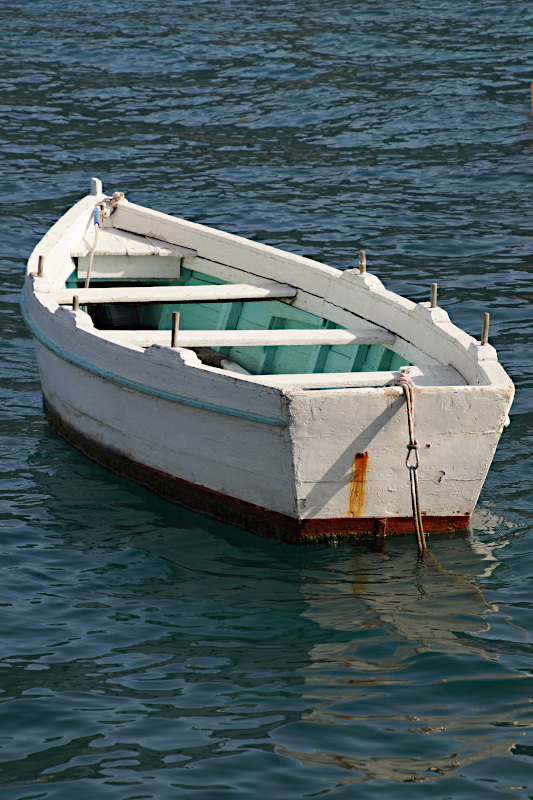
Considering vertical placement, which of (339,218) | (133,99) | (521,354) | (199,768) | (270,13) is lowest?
(199,768)

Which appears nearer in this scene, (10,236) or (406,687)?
(406,687)

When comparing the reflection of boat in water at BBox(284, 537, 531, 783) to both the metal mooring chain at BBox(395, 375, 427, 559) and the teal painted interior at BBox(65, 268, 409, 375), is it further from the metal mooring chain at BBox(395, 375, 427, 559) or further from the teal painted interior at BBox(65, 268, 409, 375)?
the teal painted interior at BBox(65, 268, 409, 375)

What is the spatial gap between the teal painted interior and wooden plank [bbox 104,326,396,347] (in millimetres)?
213

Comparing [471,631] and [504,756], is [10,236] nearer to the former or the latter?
[471,631]

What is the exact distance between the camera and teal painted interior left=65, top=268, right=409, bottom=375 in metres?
8.35

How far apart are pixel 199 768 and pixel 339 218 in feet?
34.1

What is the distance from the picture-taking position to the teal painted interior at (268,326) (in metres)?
8.35

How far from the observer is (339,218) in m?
14.2

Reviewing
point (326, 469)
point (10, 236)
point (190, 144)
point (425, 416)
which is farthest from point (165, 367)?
point (190, 144)

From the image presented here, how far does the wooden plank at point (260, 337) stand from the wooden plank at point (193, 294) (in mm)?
839

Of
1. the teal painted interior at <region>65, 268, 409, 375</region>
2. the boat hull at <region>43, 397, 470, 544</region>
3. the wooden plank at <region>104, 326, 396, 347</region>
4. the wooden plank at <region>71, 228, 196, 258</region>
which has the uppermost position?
the wooden plank at <region>71, 228, 196, 258</region>

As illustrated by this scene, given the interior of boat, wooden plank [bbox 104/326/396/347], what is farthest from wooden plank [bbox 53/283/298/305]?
wooden plank [bbox 104/326/396/347]

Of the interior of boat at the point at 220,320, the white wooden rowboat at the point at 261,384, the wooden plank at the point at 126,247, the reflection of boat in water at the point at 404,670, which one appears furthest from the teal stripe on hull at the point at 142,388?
the wooden plank at the point at 126,247

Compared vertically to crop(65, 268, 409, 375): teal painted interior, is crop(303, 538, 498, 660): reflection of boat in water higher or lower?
lower
